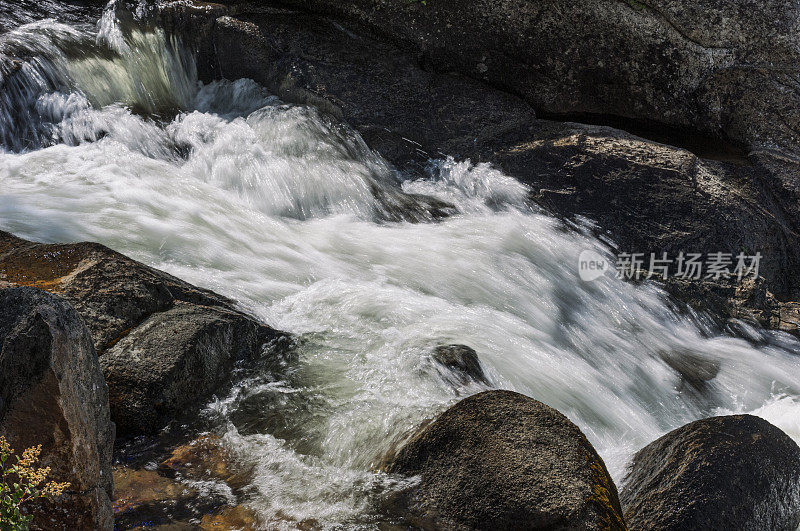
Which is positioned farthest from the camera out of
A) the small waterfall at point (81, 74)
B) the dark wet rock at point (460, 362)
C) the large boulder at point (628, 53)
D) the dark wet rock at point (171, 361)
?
the large boulder at point (628, 53)

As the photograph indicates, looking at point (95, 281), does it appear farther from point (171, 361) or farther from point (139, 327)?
point (171, 361)

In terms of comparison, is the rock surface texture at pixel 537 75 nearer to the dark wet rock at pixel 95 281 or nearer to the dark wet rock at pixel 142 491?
the dark wet rock at pixel 95 281

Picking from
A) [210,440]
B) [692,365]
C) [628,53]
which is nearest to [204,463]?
[210,440]

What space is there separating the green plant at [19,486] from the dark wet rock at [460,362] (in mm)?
2158

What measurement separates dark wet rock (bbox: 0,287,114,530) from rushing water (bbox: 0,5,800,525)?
2.51 feet

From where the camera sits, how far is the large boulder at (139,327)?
3.29 meters

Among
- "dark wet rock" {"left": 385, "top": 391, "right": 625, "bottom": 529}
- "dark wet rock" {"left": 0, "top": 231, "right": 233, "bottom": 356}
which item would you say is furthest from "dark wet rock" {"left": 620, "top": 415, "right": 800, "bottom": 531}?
"dark wet rock" {"left": 0, "top": 231, "right": 233, "bottom": 356}

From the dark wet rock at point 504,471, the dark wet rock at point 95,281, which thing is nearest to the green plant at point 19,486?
the dark wet rock at point 95,281

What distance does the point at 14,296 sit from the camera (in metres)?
2.32

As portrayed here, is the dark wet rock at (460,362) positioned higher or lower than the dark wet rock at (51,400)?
lower

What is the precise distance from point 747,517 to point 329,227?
4029mm

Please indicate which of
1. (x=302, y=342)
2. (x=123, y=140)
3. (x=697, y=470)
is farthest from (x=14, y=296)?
(x=123, y=140)

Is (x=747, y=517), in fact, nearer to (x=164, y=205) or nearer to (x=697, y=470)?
(x=697, y=470)

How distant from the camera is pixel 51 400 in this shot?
2246 millimetres
